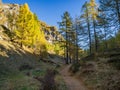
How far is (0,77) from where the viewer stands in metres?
19.0

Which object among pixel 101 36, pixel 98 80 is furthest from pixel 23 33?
pixel 98 80

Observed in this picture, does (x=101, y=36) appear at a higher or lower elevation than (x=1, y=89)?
higher

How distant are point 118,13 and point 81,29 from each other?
687 inches

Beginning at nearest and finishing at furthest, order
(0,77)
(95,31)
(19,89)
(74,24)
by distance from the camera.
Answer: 1. (19,89)
2. (0,77)
3. (95,31)
4. (74,24)

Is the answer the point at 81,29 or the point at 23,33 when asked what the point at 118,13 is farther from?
the point at 23,33

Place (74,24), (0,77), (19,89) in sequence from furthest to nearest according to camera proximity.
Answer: (74,24), (0,77), (19,89)

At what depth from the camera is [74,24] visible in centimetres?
4597

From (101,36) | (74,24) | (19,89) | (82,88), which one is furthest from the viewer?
(74,24)

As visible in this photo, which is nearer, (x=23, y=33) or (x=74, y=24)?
(x=23, y=33)

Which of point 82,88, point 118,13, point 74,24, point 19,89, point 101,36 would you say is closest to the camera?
point 19,89

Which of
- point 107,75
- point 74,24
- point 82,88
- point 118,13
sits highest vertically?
point 74,24

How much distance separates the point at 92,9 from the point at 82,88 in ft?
84.8

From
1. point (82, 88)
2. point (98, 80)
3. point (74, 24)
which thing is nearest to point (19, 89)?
point (82, 88)

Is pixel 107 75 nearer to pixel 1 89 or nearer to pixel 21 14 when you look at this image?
pixel 1 89
